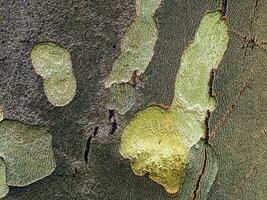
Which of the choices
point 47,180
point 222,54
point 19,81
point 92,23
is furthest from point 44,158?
point 222,54

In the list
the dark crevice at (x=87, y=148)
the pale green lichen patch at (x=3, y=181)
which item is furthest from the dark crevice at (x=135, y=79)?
the pale green lichen patch at (x=3, y=181)

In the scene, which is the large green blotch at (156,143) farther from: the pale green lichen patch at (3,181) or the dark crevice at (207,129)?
the pale green lichen patch at (3,181)

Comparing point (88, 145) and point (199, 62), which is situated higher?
point (199, 62)

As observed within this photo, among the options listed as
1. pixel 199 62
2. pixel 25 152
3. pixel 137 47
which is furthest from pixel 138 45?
pixel 25 152

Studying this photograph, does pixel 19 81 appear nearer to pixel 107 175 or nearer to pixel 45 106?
pixel 45 106

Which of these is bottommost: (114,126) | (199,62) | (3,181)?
(3,181)

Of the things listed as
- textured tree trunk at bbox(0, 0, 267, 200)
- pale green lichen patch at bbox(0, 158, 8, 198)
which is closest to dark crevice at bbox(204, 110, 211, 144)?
textured tree trunk at bbox(0, 0, 267, 200)

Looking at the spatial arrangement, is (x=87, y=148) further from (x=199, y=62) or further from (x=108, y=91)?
(x=199, y=62)
